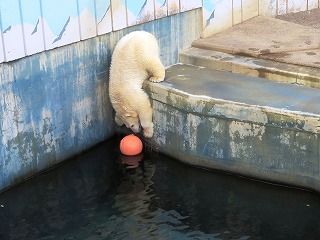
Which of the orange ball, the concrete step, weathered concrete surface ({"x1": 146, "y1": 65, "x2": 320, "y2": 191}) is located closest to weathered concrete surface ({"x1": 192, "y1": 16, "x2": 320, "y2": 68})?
the concrete step

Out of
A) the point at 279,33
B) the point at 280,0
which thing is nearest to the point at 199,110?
the point at 279,33

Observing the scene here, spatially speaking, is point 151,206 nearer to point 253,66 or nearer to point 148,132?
point 148,132

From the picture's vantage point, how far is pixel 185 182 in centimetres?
620

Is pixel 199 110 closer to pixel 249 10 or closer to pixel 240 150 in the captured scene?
pixel 240 150

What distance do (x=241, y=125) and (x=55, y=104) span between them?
184 centimetres

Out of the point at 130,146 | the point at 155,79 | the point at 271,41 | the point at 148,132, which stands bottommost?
the point at 130,146

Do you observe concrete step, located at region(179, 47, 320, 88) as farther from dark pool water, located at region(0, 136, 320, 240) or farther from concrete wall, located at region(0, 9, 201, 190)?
dark pool water, located at region(0, 136, 320, 240)

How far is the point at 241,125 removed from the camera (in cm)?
605

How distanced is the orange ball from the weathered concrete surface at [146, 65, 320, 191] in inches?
7.5

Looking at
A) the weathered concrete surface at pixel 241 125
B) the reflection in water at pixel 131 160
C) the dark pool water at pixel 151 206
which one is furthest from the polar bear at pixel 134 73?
the dark pool water at pixel 151 206

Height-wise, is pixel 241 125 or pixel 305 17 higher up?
pixel 305 17

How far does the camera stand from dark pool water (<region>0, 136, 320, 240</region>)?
5.38 m

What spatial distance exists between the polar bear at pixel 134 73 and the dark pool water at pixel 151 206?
0.57m

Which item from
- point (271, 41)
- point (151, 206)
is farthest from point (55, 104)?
point (271, 41)
